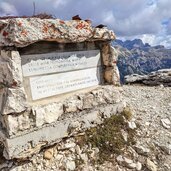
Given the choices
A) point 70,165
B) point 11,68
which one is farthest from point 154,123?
point 11,68

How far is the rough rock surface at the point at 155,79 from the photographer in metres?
11.6

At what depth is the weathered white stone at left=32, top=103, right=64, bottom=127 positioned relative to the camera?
4.71 m

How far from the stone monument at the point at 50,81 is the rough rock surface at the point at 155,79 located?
5.98 m

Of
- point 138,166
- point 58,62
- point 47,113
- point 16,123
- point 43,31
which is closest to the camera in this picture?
point 16,123

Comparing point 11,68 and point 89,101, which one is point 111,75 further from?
point 11,68

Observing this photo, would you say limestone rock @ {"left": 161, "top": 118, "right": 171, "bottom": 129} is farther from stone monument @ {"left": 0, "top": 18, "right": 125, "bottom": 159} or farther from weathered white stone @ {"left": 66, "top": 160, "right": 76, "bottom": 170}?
weathered white stone @ {"left": 66, "top": 160, "right": 76, "bottom": 170}

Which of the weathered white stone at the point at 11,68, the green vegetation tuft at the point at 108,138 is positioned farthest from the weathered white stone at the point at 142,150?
the weathered white stone at the point at 11,68

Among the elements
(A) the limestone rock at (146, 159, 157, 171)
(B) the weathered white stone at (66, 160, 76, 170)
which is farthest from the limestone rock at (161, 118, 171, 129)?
(B) the weathered white stone at (66, 160, 76, 170)

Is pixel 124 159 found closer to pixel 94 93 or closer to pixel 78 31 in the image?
pixel 94 93

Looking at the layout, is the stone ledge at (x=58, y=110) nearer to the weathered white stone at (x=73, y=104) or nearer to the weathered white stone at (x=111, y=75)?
the weathered white stone at (x=73, y=104)

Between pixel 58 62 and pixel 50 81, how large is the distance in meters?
0.41

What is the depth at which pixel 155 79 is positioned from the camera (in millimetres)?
11930

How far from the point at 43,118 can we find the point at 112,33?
99.1 inches

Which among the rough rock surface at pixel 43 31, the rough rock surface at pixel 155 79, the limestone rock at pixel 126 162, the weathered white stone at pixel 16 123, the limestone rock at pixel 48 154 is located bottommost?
the limestone rock at pixel 126 162
